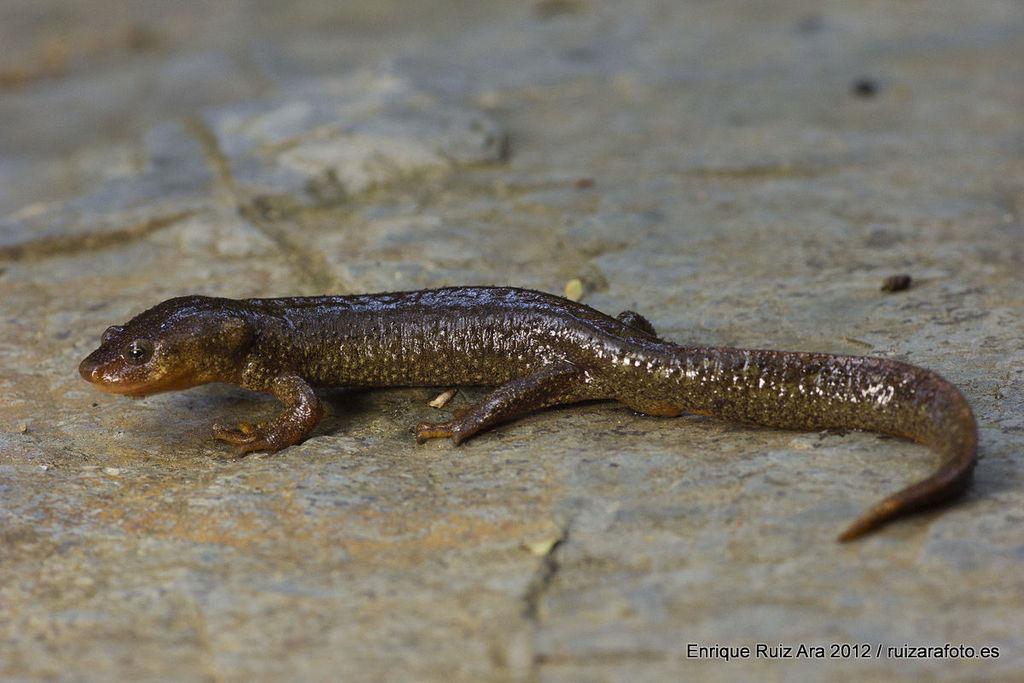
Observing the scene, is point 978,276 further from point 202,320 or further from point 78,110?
point 78,110

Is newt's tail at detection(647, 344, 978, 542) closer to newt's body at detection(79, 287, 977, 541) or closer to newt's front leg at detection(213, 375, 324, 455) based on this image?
newt's body at detection(79, 287, 977, 541)

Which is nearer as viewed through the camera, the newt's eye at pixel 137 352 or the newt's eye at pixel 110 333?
the newt's eye at pixel 137 352

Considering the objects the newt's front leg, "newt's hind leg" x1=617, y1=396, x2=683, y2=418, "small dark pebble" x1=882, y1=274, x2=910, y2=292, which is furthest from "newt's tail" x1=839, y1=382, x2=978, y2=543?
the newt's front leg

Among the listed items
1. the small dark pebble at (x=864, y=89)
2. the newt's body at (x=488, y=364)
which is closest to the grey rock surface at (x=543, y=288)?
the small dark pebble at (x=864, y=89)

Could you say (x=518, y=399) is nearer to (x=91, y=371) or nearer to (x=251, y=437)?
(x=251, y=437)

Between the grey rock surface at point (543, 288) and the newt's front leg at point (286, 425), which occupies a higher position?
the grey rock surface at point (543, 288)

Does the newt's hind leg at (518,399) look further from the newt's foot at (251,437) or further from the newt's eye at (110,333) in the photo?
the newt's eye at (110,333)

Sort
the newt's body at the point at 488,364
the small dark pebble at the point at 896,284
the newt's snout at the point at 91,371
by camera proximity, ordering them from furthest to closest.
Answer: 1. the small dark pebble at the point at 896,284
2. the newt's snout at the point at 91,371
3. the newt's body at the point at 488,364

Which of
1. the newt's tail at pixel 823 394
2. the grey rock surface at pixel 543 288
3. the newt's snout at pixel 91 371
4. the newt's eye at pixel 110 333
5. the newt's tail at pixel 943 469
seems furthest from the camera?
the newt's eye at pixel 110 333
